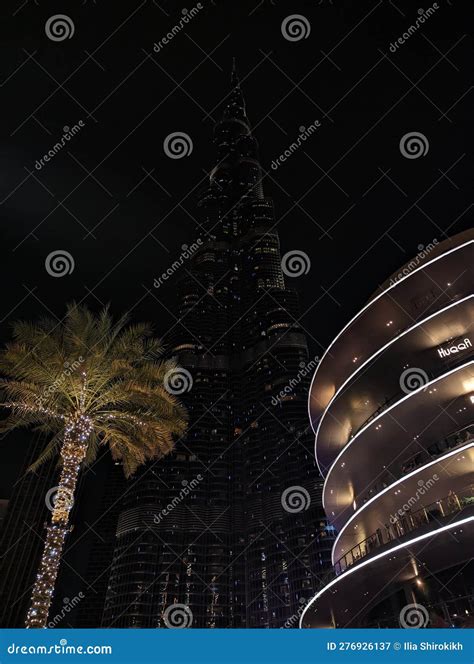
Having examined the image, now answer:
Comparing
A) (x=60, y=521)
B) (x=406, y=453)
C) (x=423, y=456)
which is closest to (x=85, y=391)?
(x=60, y=521)

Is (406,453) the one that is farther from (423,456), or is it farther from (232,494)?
(232,494)

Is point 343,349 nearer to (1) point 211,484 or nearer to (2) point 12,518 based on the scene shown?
(2) point 12,518

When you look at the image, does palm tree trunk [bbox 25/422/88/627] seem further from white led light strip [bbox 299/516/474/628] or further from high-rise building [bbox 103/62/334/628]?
high-rise building [bbox 103/62/334/628]

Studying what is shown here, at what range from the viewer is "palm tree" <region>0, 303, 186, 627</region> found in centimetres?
1434

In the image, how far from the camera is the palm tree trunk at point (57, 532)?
11.7 m

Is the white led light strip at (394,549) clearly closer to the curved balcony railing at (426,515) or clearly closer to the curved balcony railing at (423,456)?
the curved balcony railing at (426,515)

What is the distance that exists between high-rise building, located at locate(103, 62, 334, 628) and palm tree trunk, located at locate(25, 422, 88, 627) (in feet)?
221

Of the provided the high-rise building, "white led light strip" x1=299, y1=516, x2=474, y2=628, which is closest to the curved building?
"white led light strip" x1=299, y1=516, x2=474, y2=628

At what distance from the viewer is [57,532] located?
12664 millimetres

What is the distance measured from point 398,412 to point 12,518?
6393 centimetres

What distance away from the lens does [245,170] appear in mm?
192875

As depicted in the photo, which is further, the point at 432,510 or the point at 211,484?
the point at 211,484

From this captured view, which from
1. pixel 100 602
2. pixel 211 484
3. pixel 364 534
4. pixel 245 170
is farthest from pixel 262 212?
pixel 364 534

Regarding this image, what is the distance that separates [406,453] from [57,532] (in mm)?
16209
